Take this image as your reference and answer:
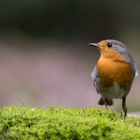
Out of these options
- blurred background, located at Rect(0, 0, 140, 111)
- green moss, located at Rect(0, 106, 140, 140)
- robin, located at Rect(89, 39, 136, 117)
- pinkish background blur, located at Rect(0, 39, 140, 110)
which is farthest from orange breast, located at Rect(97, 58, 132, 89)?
blurred background, located at Rect(0, 0, 140, 111)

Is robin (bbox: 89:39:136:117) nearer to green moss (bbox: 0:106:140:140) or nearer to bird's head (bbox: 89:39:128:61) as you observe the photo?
bird's head (bbox: 89:39:128:61)

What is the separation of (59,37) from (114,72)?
13.1 m

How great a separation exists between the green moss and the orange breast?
1.86 m

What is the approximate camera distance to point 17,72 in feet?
59.3

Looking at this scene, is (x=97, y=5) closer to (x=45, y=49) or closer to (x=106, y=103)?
(x=45, y=49)

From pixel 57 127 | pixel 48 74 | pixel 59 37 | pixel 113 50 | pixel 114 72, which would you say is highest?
pixel 59 37

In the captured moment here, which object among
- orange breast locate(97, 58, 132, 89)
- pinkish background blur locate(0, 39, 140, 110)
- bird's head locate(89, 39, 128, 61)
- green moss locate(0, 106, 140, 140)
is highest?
pinkish background blur locate(0, 39, 140, 110)

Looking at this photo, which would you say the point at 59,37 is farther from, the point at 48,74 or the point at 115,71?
the point at 115,71

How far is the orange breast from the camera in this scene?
8016 mm

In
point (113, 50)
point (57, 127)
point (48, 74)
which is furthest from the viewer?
point (48, 74)

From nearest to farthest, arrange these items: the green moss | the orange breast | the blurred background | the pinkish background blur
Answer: the green moss → the orange breast → the pinkish background blur → the blurred background

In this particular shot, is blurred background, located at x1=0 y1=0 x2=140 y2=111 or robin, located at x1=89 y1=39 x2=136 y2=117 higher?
blurred background, located at x1=0 y1=0 x2=140 y2=111

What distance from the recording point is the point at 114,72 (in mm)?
8016

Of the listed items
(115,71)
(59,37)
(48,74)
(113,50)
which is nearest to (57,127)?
(115,71)
